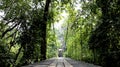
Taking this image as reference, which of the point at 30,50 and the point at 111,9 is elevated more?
the point at 111,9

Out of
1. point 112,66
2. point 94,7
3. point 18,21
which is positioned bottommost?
point 112,66

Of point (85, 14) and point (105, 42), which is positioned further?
point (85, 14)

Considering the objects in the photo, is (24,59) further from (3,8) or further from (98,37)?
(98,37)

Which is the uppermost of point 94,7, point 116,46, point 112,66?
point 94,7

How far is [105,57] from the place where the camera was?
888 centimetres

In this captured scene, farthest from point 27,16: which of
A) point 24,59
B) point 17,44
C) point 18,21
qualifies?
point 24,59

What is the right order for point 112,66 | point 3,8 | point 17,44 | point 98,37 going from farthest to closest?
1. point 3,8
2. point 17,44
3. point 98,37
4. point 112,66

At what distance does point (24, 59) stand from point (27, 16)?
6.69 ft

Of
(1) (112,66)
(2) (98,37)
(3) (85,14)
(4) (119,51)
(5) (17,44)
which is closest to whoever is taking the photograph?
(4) (119,51)

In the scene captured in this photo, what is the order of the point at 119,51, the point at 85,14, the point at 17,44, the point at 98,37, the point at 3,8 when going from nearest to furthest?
the point at 119,51 < the point at 98,37 < the point at 17,44 < the point at 3,8 < the point at 85,14

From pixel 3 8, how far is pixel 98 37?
5.07 m

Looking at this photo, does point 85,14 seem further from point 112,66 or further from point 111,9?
point 112,66

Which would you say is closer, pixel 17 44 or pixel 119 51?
pixel 119 51

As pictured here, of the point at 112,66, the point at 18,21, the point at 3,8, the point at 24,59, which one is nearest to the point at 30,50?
the point at 24,59
